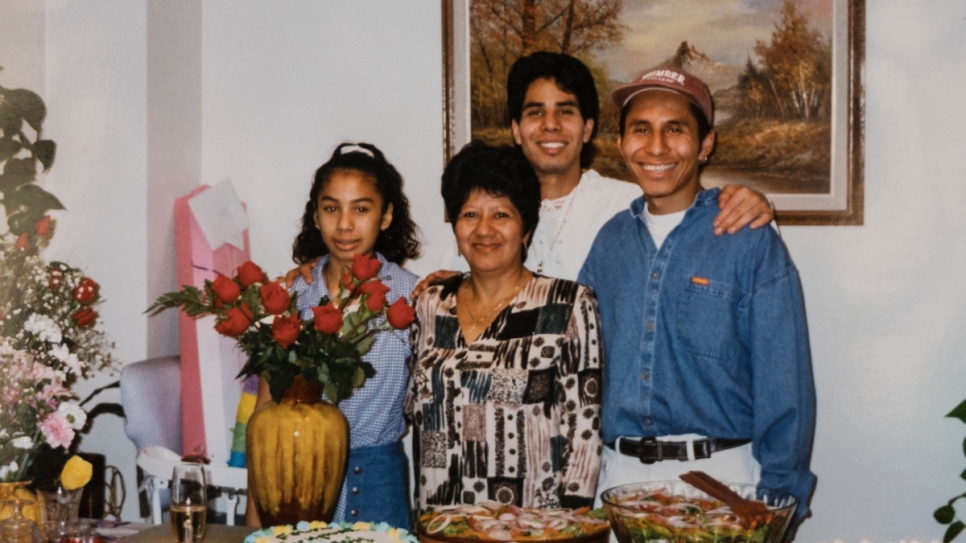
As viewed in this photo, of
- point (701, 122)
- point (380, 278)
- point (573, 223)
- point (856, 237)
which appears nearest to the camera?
point (701, 122)

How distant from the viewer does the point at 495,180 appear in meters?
2.24

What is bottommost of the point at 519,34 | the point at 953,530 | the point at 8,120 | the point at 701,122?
the point at 953,530

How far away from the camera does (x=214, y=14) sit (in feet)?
11.5

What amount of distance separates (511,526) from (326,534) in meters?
0.32

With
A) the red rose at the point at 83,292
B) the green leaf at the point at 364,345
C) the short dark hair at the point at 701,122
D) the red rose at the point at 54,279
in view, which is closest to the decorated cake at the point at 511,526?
the green leaf at the point at 364,345

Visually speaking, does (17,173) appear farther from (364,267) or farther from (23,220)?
(364,267)

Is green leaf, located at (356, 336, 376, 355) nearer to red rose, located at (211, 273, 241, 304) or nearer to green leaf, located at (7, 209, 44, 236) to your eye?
red rose, located at (211, 273, 241, 304)

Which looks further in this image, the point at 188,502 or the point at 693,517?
the point at 188,502

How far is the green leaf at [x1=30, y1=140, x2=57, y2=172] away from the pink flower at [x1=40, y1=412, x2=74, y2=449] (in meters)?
1.16

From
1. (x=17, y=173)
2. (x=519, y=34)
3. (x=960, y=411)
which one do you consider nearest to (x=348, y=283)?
(x=17, y=173)

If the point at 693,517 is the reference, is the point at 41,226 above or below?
above

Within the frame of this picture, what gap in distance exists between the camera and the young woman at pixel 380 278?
231 cm

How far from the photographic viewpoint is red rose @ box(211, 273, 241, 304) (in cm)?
164

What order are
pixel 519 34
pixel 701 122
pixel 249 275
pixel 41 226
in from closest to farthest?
pixel 249 275 < pixel 701 122 < pixel 41 226 < pixel 519 34
